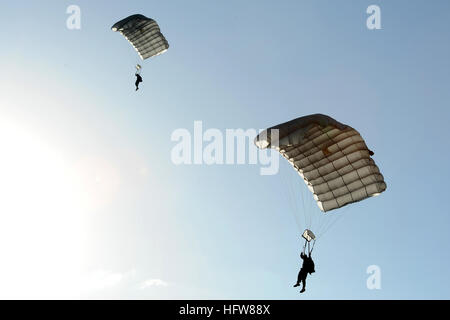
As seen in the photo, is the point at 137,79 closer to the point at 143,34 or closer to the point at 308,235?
the point at 143,34

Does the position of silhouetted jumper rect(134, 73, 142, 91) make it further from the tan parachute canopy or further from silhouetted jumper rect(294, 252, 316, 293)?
silhouetted jumper rect(294, 252, 316, 293)

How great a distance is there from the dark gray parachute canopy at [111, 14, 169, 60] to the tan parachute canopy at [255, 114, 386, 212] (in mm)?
15796

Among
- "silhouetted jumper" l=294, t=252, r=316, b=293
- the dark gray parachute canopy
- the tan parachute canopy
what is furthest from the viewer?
the dark gray parachute canopy

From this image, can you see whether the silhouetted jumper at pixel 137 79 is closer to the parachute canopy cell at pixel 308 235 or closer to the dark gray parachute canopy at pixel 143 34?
the dark gray parachute canopy at pixel 143 34

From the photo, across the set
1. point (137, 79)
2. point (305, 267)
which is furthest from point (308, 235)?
point (137, 79)

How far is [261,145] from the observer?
20594 mm

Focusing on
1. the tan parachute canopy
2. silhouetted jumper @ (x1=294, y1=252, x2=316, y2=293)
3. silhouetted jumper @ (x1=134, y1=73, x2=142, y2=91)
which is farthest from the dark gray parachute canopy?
silhouetted jumper @ (x1=294, y1=252, x2=316, y2=293)

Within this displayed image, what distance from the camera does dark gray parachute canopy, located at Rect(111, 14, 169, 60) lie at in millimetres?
34031

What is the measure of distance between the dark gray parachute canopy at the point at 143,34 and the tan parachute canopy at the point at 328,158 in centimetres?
1580
